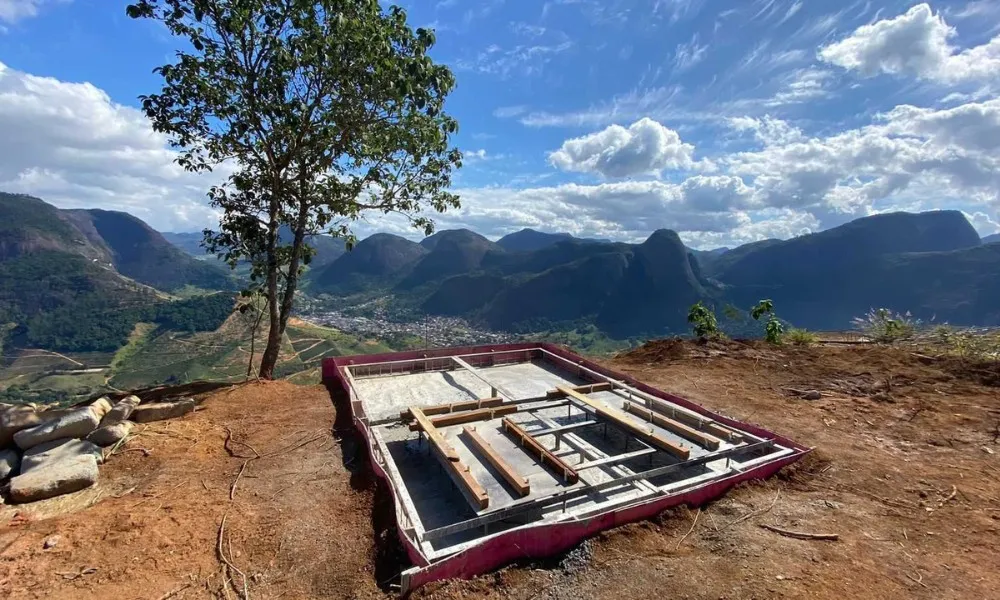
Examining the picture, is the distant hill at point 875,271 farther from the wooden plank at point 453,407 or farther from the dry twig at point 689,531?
the wooden plank at point 453,407

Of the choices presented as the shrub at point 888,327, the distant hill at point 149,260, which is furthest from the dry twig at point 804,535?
the distant hill at point 149,260

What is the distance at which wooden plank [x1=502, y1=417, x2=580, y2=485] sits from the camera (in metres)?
5.66

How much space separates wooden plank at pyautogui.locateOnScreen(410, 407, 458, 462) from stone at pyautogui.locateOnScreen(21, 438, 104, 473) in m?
4.34

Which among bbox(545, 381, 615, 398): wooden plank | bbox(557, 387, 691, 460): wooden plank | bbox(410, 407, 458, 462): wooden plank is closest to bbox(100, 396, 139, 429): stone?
bbox(410, 407, 458, 462): wooden plank

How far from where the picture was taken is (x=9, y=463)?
5551 mm

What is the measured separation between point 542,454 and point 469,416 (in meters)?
1.74

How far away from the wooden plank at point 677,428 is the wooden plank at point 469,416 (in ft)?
Answer: 8.02

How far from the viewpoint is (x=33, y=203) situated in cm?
14225

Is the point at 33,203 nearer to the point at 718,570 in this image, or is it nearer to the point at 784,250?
the point at 718,570

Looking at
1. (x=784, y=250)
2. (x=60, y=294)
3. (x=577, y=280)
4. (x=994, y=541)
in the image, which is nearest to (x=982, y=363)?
(x=994, y=541)

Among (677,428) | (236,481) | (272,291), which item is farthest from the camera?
(272,291)

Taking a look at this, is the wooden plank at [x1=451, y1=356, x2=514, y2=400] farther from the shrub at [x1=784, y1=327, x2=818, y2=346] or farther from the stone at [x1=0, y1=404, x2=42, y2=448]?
the shrub at [x1=784, y1=327, x2=818, y2=346]

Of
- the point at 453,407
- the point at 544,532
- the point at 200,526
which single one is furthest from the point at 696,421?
the point at 200,526

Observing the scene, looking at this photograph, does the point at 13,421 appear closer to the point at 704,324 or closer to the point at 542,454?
the point at 542,454
